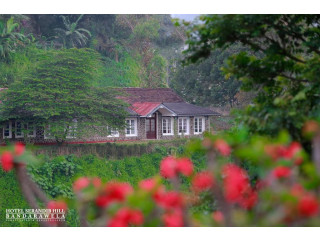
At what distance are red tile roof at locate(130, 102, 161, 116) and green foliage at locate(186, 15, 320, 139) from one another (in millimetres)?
9315

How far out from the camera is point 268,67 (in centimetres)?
405

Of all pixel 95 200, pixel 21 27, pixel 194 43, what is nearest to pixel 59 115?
pixel 21 27

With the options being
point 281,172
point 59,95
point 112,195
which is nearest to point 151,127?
point 59,95

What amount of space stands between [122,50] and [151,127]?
90.4 inches

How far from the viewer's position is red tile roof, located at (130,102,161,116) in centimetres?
1367

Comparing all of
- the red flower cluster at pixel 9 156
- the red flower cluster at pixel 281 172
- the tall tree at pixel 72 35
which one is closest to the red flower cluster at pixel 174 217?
the red flower cluster at pixel 281 172

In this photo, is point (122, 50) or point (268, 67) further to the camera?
point (122, 50)

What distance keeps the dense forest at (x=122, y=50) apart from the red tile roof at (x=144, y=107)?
3.23ft

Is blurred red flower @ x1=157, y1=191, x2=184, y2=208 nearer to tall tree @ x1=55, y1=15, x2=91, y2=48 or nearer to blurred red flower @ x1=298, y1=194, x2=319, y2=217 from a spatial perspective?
blurred red flower @ x1=298, y1=194, x2=319, y2=217

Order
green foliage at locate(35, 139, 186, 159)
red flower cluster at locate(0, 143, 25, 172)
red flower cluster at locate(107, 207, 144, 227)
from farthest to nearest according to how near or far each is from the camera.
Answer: green foliage at locate(35, 139, 186, 159) < red flower cluster at locate(0, 143, 25, 172) < red flower cluster at locate(107, 207, 144, 227)

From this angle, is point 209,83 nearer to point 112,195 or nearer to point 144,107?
point 144,107

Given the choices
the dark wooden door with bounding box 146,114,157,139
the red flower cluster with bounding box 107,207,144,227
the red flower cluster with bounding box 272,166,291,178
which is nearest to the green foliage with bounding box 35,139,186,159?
the dark wooden door with bounding box 146,114,157,139

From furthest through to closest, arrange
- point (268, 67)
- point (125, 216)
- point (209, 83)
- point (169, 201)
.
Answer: point (209, 83) < point (268, 67) < point (169, 201) < point (125, 216)

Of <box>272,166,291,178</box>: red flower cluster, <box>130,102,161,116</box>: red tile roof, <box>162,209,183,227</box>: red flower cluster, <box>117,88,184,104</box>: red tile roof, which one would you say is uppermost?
<box>117,88,184,104</box>: red tile roof
